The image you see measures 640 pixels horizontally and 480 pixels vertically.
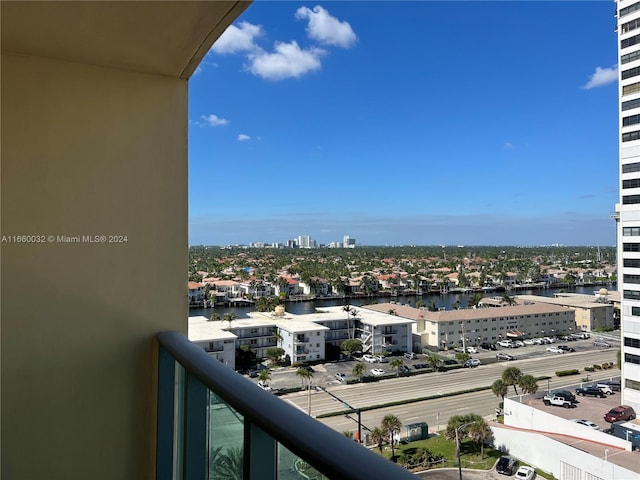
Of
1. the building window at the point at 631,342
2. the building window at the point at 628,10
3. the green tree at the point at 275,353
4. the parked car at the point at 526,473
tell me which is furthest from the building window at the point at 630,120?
the green tree at the point at 275,353

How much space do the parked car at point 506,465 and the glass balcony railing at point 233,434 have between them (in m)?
4.12

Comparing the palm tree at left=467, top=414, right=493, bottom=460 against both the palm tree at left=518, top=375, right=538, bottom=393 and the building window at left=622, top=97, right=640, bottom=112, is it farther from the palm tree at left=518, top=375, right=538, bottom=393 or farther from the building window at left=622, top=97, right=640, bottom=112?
the building window at left=622, top=97, right=640, bottom=112

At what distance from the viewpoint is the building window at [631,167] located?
3.01 metres

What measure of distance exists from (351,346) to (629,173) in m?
6.15

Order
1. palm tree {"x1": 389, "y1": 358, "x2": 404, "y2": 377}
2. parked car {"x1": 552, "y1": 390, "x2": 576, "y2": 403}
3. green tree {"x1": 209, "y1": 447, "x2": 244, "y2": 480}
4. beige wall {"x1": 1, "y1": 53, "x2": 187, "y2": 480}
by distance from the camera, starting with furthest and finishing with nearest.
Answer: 1. palm tree {"x1": 389, "y1": 358, "x2": 404, "y2": 377}
2. parked car {"x1": 552, "y1": 390, "x2": 576, "y2": 403}
3. beige wall {"x1": 1, "y1": 53, "x2": 187, "y2": 480}
4. green tree {"x1": 209, "y1": 447, "x2": 244, "y2": 480}

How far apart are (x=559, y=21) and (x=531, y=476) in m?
6.51

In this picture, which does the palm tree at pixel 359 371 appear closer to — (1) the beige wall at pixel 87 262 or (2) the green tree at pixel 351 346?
(2) the green tree at pixel 351 346

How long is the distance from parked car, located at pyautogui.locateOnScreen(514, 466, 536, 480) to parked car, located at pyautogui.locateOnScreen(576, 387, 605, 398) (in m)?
2.10

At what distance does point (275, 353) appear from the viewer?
644 cm

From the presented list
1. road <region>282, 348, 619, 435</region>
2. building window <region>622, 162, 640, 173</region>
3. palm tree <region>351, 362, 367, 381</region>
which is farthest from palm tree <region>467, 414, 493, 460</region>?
building window <region>622, 162, 640, 173</region>

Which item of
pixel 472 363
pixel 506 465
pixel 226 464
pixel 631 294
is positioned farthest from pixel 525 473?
pixel 472 363

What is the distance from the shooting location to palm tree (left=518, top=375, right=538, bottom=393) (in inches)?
251

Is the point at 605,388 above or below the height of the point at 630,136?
below

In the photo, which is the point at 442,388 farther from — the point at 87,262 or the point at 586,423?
the point at 87,262
